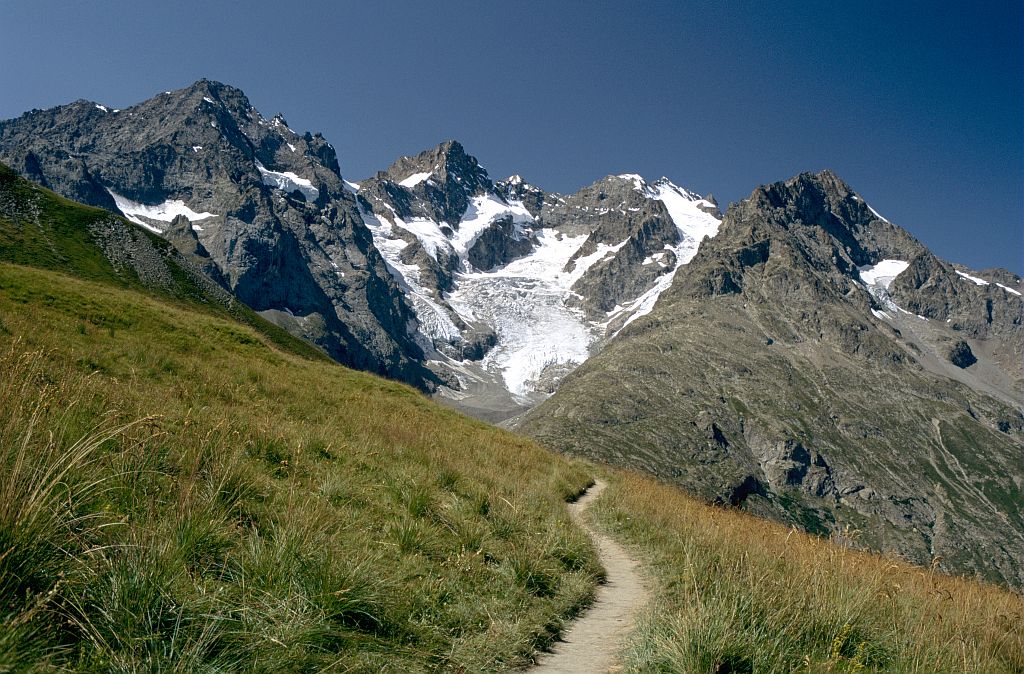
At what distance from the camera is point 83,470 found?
535cm

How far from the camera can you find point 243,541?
6027mm

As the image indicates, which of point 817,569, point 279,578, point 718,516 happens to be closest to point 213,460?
point 279,578

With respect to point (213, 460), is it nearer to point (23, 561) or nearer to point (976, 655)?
point (23, 561)

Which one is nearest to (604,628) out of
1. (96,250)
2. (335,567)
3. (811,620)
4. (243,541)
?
(811,620)

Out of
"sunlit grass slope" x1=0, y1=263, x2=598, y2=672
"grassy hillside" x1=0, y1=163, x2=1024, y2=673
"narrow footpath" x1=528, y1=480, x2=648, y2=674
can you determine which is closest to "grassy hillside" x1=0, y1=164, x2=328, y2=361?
"sunlit grass slope" x1=0, y1=263, x2=598, y2=672

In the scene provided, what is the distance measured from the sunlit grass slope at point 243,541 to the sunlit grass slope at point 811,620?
1591 mm

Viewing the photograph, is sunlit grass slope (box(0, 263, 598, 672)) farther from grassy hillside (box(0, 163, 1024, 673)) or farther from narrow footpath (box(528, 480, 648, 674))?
narrow footpath (box(528, 480, 648, 674))

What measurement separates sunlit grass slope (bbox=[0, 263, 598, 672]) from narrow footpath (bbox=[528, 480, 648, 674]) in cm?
26

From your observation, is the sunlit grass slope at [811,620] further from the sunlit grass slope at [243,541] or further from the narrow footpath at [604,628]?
the sunlit grass slope at [243,541]

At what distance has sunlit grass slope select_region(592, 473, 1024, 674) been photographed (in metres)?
5.39

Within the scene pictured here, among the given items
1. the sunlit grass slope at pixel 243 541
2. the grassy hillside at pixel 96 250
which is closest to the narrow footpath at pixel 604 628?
the sunlit grass slope at pixel 243 541

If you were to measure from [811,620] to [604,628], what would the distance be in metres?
2.43

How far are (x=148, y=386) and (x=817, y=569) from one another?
475 inches

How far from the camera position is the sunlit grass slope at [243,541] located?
3922 mm
